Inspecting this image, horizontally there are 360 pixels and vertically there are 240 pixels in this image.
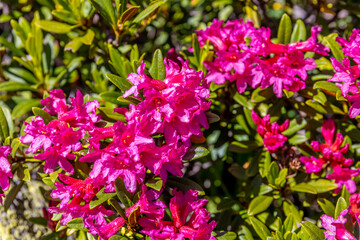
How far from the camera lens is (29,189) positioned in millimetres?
2457

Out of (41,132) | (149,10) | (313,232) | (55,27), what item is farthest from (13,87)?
(313,232)

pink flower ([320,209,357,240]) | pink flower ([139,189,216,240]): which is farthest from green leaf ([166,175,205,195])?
pink flower ([320,209,357,240])

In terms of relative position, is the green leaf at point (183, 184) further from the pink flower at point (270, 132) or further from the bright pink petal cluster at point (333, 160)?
the bright pink petal cluster at point (333, 160)

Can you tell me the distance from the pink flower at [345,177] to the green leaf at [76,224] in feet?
3.31

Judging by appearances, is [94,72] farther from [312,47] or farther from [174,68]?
[312,47]

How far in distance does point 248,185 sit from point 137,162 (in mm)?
857

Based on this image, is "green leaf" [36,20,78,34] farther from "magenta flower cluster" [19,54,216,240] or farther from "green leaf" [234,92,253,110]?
"green leaf" [234,92,253,110]

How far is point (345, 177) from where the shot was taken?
5.26ft

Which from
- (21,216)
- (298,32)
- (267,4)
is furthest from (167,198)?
(267,4)

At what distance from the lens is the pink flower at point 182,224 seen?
49.4 inches

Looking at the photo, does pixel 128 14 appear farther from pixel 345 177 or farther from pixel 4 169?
pixel 345 177

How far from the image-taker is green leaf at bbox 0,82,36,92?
1848mm

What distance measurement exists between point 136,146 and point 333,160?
3.03 feet

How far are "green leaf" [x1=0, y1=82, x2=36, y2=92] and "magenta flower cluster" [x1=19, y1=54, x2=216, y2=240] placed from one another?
22.7 inches
